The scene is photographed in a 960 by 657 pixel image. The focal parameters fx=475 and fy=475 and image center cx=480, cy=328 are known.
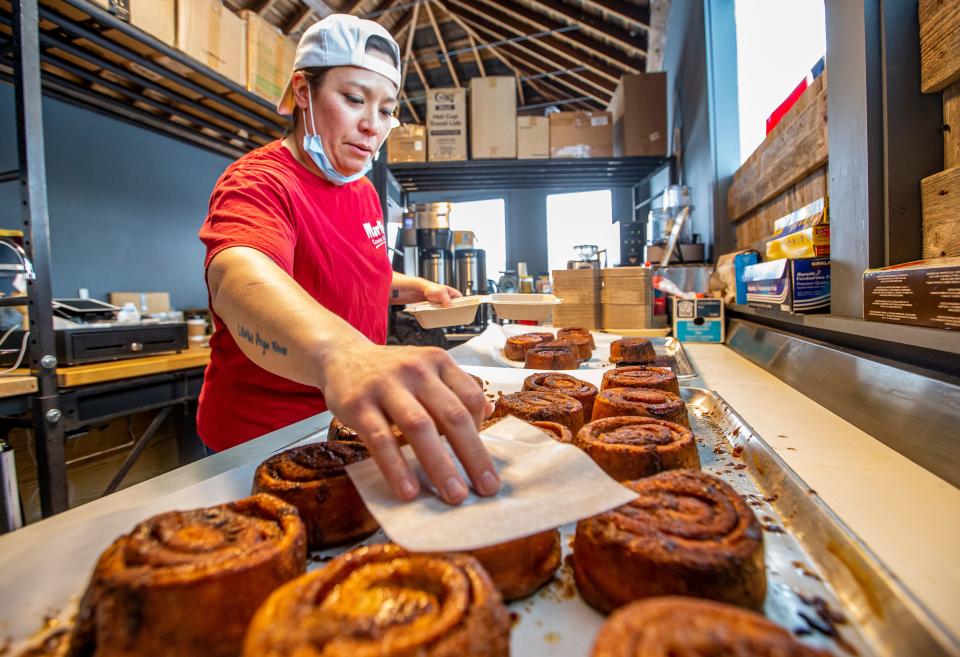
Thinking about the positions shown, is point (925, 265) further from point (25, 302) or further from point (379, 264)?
point (25, 302)

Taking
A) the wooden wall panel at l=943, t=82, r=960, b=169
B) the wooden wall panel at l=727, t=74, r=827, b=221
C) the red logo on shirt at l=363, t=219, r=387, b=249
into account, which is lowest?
the red logo on shirt at l=363, t=219, r=387, b=249

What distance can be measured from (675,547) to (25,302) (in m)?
2.92

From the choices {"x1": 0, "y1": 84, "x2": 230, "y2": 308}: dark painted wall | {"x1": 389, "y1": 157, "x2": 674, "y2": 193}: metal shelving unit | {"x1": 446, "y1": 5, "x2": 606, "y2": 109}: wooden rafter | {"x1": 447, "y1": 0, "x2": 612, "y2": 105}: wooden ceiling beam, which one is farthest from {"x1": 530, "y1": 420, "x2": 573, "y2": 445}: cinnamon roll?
{"x1": 446, "y1": 5, "x2": 606, "y2": 109}: wooden rafter

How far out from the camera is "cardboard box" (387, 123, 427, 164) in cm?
518

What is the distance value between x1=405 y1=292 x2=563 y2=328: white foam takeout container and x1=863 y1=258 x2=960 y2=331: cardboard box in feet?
4.51

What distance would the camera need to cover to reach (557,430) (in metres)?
1.18

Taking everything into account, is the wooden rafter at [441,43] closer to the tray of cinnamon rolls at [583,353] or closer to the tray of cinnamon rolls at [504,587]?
the tray of cinnamon rolls at [583,353]

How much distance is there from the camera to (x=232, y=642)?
0.61 metres

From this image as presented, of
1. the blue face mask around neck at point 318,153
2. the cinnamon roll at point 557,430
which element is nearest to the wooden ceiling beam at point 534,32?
the blue face mask around neck at point 318,153

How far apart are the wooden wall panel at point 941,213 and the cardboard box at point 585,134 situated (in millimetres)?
4061

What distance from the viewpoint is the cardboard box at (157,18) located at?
2746 mm

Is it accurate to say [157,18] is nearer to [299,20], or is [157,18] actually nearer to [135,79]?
[135,79]

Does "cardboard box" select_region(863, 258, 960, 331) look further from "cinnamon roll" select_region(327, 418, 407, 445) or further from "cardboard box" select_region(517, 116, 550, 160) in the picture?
"cardboard box" select_region(517, 116, 550, 160)


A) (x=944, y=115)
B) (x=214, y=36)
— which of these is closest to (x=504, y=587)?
(x=944, y=115)
